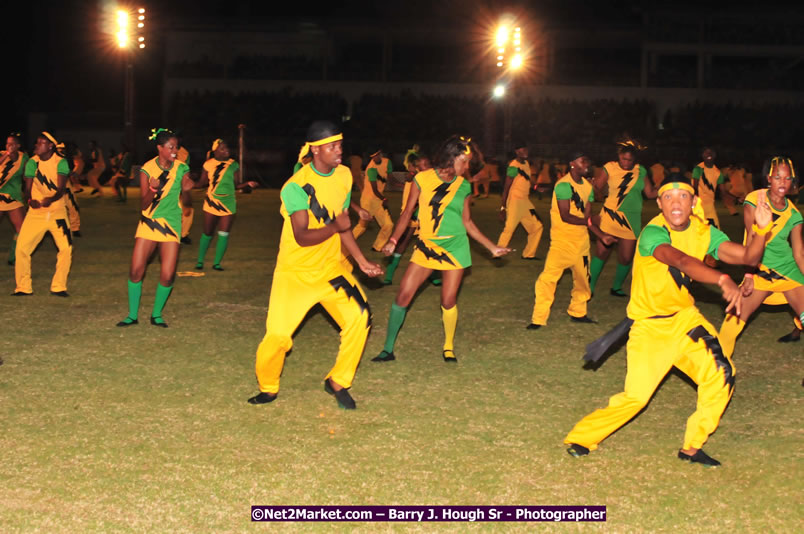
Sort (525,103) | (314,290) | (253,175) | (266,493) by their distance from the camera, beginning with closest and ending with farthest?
1. (266,493)
2. (314,290)
3. (253,175)
4. (525,103)

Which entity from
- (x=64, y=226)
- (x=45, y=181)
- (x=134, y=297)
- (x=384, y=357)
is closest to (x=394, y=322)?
(x=384, y=357)

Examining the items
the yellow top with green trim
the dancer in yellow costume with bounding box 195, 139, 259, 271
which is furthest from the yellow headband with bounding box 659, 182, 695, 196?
the dancer in yellow costume with bounding box 195, 139, 259, 271

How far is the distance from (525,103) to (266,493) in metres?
46.5

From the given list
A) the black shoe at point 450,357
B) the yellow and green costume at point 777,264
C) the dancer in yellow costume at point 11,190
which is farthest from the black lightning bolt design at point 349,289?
the dancer in yellow costume at point 11,190

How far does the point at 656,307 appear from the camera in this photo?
548 centimetres

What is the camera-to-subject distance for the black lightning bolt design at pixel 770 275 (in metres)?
7.74

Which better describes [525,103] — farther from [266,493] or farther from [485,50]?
[266,493]

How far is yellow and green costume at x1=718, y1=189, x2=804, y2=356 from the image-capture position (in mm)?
7473

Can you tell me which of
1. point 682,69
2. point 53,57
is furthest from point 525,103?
point 53,57

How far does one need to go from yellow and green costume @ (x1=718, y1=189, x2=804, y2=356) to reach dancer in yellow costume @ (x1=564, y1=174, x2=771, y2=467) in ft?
6.87

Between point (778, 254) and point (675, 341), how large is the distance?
2.76 m

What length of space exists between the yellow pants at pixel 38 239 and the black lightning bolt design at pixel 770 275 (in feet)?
25.1

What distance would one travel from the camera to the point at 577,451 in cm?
569

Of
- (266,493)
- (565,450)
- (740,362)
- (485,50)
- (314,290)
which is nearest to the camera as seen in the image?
(266,493)
